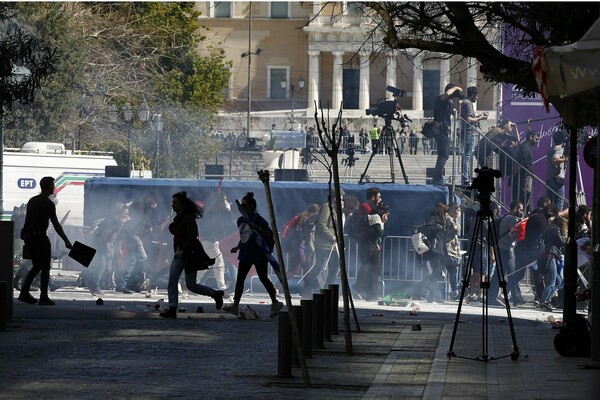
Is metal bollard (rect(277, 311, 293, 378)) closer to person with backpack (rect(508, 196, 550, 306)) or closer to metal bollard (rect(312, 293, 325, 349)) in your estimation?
metal bollard (rect(312, 293, 325, 349))

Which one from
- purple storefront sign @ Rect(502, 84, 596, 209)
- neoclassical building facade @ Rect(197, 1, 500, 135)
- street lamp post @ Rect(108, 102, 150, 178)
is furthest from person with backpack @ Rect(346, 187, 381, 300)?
neoclassical building facade @ Rect(197, 1, 500, 135)

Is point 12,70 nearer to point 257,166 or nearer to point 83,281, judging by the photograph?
point 83,281

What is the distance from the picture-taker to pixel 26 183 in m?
34.4

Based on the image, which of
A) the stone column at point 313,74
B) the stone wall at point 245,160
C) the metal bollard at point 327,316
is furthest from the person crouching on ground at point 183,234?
the stone column at point 313,74

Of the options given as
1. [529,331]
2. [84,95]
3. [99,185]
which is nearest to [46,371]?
[529,331]

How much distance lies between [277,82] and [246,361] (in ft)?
285

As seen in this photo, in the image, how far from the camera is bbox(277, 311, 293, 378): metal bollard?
39.2ft

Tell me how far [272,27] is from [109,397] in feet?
301

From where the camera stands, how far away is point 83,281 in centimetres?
2583

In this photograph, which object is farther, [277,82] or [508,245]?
[277,82]

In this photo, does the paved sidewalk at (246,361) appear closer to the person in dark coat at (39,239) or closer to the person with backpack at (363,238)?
the person in dark coat at (39,239)

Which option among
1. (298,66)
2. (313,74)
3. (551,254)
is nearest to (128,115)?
(551,254)

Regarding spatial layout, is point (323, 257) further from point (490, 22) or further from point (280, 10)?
point (280, 10)

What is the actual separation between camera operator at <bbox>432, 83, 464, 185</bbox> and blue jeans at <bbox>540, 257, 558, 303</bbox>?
5.85 metres
